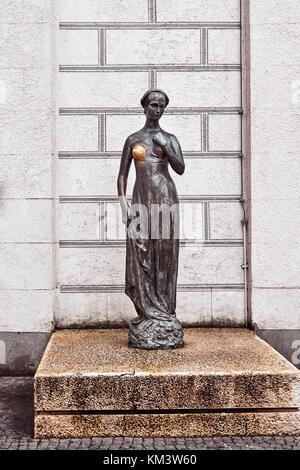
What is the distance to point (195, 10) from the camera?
7.46 metres

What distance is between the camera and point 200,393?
16.1 feet

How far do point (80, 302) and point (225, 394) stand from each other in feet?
10.1

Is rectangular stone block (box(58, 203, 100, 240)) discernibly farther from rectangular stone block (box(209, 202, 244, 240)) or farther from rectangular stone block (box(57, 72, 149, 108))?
rectangular stone block (box(209, 202, 244, 240))

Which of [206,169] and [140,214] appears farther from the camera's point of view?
[206,169]

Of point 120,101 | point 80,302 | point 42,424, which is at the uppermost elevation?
point 120,101

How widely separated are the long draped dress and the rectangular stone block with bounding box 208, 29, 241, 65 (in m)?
2.35

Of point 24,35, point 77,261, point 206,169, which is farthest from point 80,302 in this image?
point 24,35

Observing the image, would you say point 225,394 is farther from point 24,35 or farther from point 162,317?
point 24,35

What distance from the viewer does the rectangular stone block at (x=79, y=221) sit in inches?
292

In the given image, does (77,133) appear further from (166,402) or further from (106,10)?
(166,402)

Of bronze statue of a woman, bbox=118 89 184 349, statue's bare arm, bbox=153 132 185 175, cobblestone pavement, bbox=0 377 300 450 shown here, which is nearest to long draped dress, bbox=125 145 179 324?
bronze statue of a woman, bbox=118 89 184 349

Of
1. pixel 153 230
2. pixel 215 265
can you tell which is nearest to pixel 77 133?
pixel 153 230

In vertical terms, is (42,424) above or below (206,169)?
below

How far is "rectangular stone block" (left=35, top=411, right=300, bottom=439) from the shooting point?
4859mm
